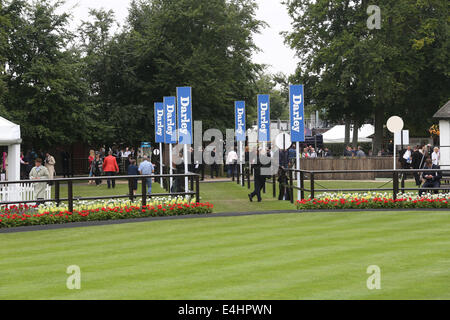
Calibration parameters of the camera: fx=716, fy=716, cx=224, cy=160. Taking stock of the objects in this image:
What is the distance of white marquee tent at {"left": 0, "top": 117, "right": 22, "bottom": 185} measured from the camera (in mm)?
22297

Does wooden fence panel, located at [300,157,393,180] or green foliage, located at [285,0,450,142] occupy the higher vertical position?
green foliage, located at [285,0,450,142]

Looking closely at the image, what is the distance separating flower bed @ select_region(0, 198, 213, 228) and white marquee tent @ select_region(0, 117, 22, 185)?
236 centimetres

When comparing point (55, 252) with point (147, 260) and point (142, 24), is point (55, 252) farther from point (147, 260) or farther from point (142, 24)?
point (142, 24)

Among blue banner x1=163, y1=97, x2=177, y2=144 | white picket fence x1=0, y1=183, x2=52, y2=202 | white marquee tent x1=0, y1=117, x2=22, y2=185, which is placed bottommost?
white picket fence x1=0, y1=183, x2=52, y2=202

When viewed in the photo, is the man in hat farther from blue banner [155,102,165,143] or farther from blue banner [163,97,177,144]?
blue banner [155,102,165,143]

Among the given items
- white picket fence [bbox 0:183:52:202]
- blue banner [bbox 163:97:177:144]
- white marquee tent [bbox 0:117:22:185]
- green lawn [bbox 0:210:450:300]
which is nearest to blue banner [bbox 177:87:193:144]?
blue banner [bbox 163:97:177:144]

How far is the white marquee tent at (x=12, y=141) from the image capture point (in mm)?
22297

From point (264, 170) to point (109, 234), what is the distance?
9716 millimetres

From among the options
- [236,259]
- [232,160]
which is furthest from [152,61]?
[236,259]

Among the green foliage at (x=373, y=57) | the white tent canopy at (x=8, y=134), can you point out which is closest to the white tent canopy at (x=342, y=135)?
the green foliage at (x=373, y=57)

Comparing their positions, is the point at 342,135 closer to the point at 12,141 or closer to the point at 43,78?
the point at 43,78

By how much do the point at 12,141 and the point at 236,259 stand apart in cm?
1264

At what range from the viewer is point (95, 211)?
19.8 metres
